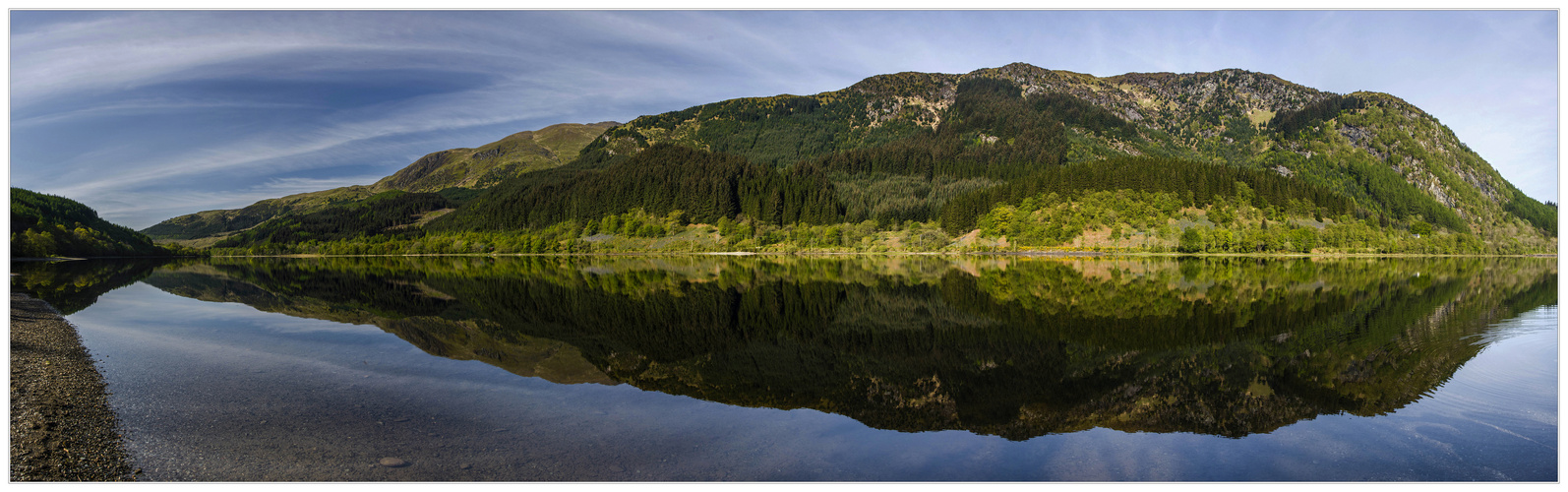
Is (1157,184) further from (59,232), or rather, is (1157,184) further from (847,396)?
(59,232)

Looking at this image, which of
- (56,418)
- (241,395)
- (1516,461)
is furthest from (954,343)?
(56,418)

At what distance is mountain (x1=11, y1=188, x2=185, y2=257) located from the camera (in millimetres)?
115062

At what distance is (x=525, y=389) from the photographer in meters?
11.2

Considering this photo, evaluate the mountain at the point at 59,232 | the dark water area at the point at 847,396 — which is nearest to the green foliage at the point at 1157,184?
the dark water area at the point at 847,396

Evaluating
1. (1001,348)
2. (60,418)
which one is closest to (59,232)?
(60,418)

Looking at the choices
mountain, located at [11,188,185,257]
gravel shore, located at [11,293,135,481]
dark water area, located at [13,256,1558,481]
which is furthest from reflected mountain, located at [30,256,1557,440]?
mountain, located at [11,188,185,257]

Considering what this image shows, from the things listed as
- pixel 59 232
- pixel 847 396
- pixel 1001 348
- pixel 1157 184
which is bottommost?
pixel 847 396

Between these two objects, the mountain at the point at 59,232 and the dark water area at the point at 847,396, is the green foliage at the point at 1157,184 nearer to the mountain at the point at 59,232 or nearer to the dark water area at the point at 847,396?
the dark water area at the point at 847,396

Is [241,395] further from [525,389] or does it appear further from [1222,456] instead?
[1222,456]

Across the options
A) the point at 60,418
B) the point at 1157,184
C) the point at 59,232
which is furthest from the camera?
the point at 1157,184

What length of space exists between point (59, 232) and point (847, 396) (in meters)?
187

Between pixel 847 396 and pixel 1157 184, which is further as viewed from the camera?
pixel 1157 184

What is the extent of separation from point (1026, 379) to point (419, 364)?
40.3ft

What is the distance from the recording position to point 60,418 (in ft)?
31.2
